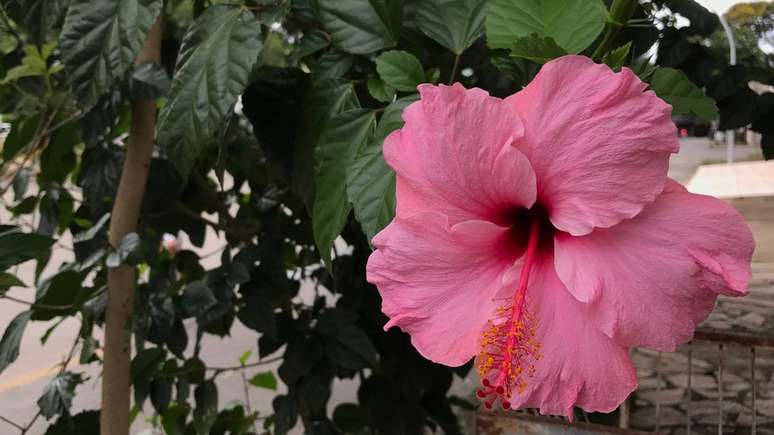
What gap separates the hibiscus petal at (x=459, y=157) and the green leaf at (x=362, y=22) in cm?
25

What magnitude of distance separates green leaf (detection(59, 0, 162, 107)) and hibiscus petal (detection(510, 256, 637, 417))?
0.38m

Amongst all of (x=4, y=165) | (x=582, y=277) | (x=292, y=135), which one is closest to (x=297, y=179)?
(x=292, y=135)

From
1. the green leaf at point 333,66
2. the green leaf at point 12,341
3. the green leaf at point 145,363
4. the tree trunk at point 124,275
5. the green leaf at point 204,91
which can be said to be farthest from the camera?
the green leaf at point 145,363

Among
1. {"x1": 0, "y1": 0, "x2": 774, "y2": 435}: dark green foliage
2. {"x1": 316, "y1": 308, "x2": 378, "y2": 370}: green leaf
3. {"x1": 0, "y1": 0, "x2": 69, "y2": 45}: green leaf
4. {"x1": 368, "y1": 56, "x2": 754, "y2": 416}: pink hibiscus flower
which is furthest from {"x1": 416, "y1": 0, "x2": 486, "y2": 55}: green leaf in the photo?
{"x1": 316, "y1": 308, "x2": 378, "y2": 370}: green leaf

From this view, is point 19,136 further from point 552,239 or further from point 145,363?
point 552,239

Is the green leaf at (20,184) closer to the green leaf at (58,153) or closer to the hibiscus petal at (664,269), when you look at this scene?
the green leaf at (58,153)

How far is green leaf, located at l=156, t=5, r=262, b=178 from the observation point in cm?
53

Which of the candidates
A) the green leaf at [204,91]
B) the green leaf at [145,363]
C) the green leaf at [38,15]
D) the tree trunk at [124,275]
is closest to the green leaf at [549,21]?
the green leaf at [204,91]

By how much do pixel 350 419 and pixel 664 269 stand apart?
1.07 m

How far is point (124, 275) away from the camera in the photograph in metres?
0.95

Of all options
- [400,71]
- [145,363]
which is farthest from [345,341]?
[400,71]

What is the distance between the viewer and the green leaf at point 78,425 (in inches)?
37.5

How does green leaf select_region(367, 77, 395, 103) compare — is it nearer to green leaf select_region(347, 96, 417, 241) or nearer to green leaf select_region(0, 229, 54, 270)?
green leaf select_region(347, 96, 417, 241)

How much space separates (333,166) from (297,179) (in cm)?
11
